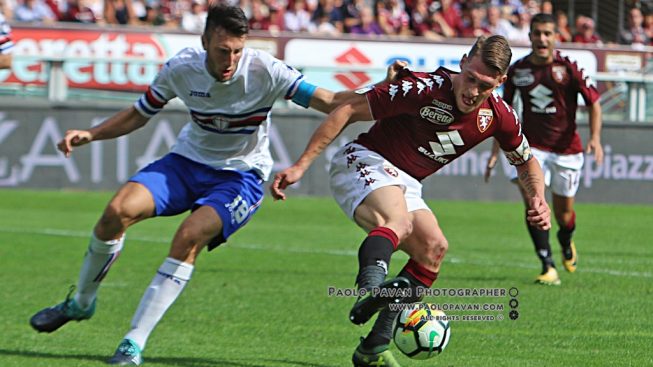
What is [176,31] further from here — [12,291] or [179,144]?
[179,144]

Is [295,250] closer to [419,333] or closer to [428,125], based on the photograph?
[428,125]

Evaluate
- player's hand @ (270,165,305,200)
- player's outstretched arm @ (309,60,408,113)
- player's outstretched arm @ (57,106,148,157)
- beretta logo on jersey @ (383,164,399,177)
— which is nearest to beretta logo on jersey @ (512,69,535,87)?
player's outstretched arm @ (309,60,408,113)

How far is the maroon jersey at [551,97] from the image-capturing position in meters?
10.8

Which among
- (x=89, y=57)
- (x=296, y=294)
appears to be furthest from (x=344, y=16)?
(x=296, y=294)

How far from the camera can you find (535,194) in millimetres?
6723

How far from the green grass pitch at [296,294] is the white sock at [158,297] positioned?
0.22m

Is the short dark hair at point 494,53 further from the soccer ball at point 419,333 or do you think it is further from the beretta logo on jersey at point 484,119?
the soccer ball at point 419,333

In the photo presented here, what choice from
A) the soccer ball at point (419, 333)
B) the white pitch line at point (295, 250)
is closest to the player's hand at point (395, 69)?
the soccer ball at point (419, 333)

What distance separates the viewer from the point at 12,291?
934 centimetres

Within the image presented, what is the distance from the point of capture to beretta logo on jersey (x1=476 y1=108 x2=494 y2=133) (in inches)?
261

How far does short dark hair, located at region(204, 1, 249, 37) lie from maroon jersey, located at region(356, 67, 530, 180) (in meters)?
0.80

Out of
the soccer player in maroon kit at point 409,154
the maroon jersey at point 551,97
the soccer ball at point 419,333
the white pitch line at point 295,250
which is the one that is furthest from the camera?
the white pitch line at point 295,250

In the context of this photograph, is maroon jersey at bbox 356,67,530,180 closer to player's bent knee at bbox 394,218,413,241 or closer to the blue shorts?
player's bent knee at bbox 394,218,413,241

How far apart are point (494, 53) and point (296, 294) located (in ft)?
12.2
